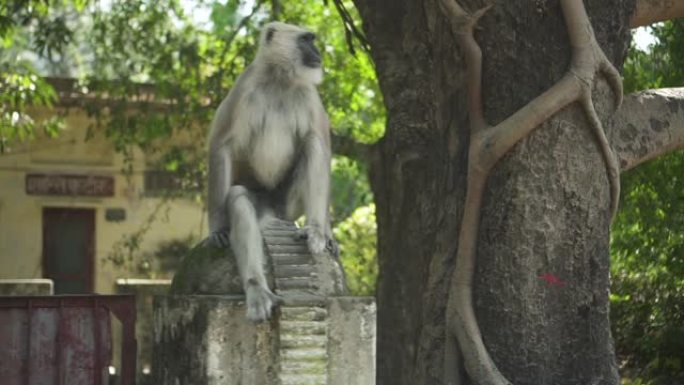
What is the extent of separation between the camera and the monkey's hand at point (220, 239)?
5914 millimetres

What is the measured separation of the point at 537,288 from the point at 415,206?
241 cm

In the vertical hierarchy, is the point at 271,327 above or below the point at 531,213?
below

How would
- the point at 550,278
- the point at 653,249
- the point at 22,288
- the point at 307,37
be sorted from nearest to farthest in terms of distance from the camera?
the point at 550,278 < the point at 307,37 < the point at 653,249 < the point at 22,288

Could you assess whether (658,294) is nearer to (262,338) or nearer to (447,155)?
(447,155)

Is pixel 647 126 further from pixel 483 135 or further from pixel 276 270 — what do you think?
pixel 276 270

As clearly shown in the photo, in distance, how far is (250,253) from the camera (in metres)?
5.65

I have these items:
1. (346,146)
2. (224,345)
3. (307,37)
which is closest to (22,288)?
(346,146)

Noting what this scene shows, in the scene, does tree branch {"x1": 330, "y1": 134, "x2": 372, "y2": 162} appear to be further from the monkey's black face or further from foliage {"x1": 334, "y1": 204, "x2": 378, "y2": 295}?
the monkey's black face

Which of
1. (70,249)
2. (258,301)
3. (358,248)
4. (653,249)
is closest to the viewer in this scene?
(258,301)

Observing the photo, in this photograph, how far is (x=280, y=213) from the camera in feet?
21.4

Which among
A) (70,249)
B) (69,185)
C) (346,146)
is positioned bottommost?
(346,146)

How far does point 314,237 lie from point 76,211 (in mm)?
11095

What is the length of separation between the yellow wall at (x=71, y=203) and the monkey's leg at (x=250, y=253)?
10241mm

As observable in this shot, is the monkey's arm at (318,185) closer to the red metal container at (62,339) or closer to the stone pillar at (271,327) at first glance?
the stone pillar at (271,327)
